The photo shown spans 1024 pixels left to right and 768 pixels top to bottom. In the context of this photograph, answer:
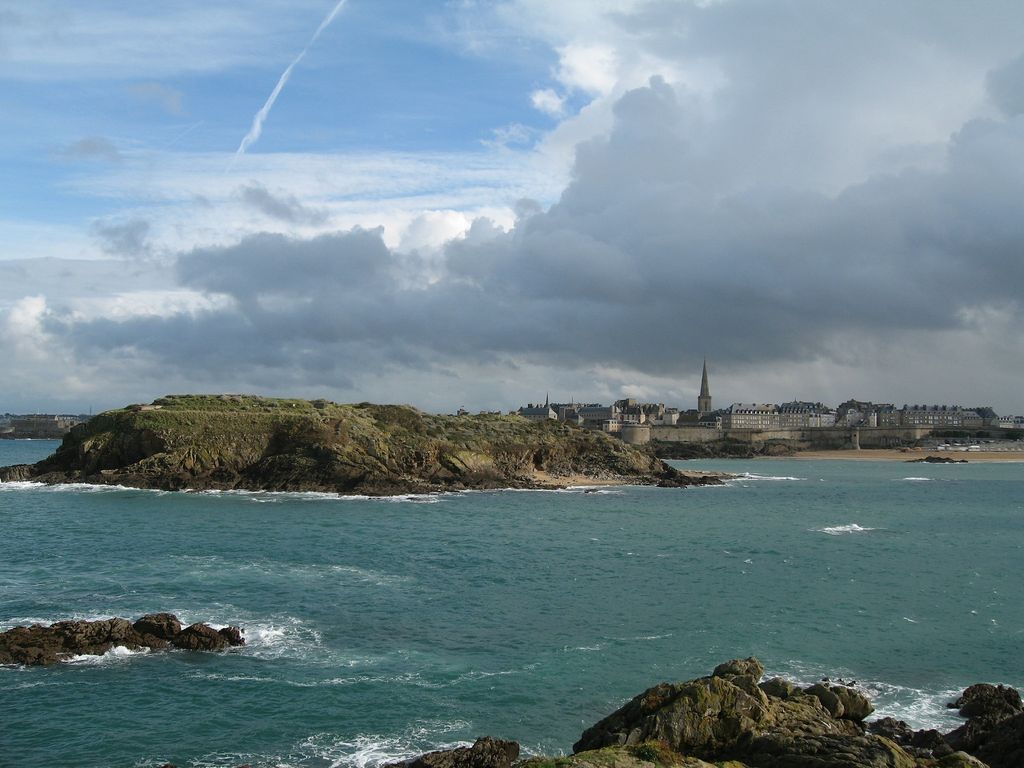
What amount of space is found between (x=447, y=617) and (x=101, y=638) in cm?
902

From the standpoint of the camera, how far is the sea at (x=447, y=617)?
16.3m

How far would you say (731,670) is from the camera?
16609mm

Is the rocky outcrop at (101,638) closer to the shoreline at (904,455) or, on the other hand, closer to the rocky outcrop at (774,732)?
the rocky outcrop at (774,732)

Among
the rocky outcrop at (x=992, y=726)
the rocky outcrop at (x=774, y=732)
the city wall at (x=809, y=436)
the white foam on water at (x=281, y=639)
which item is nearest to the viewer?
the rocky outcrop at (x=774, y=732)

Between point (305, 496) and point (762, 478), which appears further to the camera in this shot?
point (762, 478)

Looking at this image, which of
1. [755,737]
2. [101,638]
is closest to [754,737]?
[755,737]

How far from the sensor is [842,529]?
1827 inches

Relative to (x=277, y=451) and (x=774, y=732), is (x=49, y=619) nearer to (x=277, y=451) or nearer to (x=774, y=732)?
(x=774, y=732)

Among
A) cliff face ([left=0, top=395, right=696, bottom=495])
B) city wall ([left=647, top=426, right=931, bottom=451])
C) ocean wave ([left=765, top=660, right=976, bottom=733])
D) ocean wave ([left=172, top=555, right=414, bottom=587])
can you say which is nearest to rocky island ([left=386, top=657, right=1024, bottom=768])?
ocean wave ([left=765, top=660, right=976, bottom=733])

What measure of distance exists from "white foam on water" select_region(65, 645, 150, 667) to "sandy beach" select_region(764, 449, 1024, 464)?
5688 inches

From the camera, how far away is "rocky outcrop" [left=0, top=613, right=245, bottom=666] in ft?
64.6

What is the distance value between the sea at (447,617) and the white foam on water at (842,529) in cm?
26

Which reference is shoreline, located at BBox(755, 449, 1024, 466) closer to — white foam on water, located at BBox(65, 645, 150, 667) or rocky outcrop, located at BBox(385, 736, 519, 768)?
white foam on water, located at BBox(65, 645, 150, 667)

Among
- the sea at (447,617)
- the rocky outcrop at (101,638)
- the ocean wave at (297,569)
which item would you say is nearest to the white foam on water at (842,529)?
the sea at (447,617)
